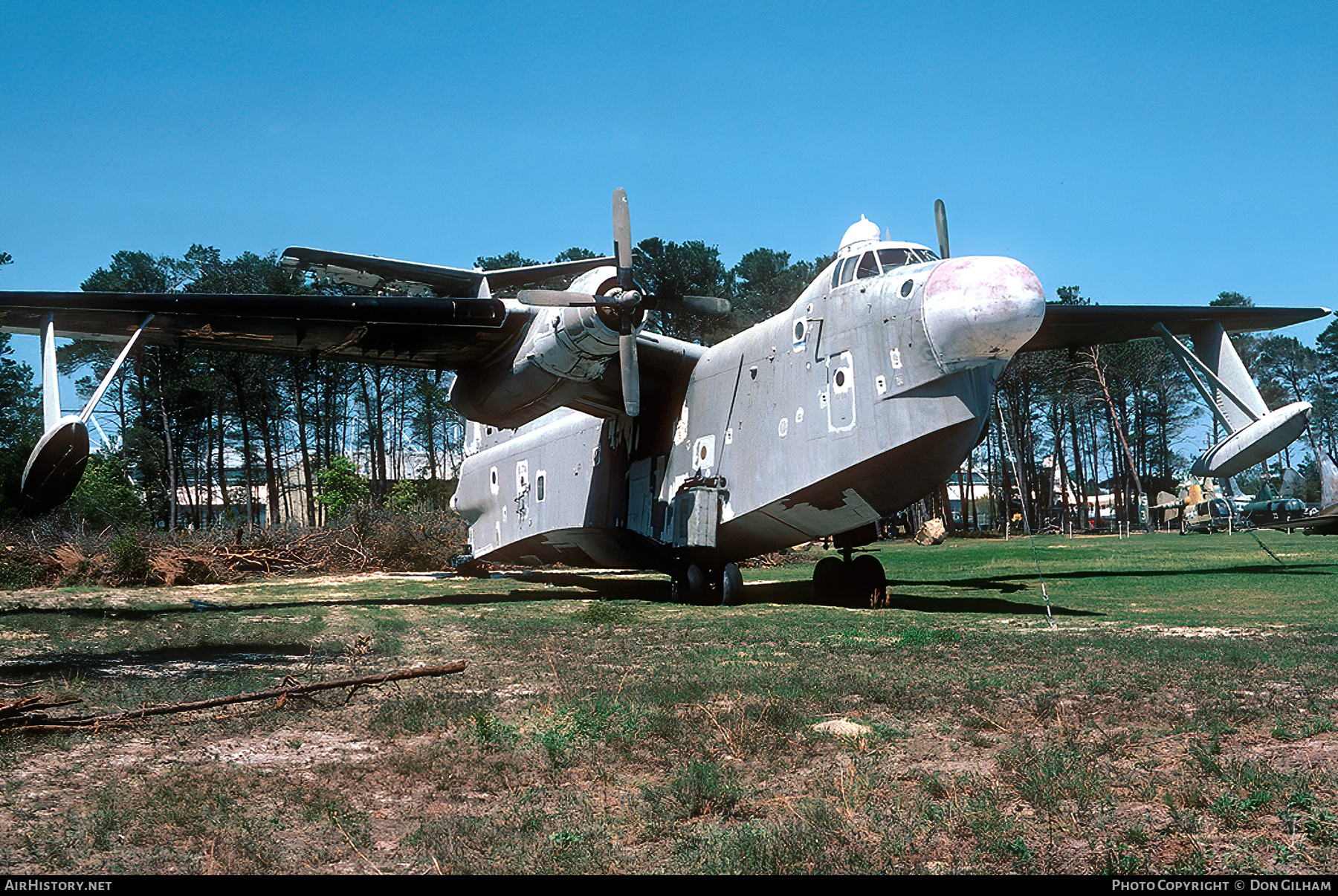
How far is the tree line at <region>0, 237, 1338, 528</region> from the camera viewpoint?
156 ft

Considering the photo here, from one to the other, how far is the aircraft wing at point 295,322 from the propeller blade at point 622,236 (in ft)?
7.03

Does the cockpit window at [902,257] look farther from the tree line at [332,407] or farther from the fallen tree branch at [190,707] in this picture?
the tree line at [332,407]

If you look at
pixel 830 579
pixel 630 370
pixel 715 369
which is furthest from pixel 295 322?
pixel 830 579

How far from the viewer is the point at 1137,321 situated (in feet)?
56.2

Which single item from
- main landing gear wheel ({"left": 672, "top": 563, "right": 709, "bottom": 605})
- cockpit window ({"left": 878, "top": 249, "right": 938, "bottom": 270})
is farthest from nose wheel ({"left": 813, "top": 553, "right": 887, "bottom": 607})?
cockpit window ({"left": 878, "top": 249, "right": 938, "bottom": 270})

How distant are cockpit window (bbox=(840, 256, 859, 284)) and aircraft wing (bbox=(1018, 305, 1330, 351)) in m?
4.34

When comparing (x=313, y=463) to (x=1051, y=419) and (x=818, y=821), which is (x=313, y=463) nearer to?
(x=1051, y=419)

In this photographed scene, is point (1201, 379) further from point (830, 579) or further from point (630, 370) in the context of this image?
point (630, 370)

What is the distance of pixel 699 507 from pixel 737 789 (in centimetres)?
1061

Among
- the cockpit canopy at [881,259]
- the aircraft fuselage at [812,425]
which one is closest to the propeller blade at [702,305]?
the aircraft fuselage at [812,425]

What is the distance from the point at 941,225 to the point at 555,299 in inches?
226

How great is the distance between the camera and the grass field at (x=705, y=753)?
3.72m

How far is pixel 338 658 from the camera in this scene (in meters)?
8.80

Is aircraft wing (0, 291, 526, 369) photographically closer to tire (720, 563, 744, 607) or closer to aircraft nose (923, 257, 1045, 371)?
tire (720, 563, 744, 607)
